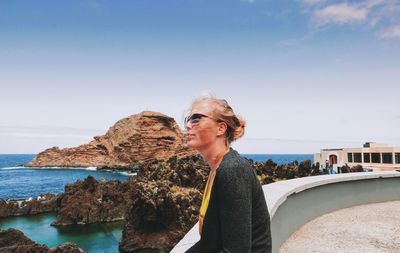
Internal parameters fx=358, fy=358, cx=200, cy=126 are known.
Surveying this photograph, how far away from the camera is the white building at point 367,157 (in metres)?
51.1

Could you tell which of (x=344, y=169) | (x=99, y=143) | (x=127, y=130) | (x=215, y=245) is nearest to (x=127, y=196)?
(x=344, y=169)

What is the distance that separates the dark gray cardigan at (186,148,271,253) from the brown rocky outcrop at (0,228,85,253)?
1270 cm

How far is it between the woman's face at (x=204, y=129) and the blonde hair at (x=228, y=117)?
0.03m

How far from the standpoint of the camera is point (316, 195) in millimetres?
7371

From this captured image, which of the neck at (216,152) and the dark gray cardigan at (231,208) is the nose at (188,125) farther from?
the dark gray cardigan at (231,208)

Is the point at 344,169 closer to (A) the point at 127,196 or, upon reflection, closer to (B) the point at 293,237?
(A) the point at 127,196

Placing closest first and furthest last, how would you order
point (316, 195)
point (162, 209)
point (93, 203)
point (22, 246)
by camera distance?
point (316, 195) < point (22, 246) < point (162, 209) < point (93, 203)

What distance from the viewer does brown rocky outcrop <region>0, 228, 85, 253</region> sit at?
501 inches

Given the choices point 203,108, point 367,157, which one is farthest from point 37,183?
point 203,108

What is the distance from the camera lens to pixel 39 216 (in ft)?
113

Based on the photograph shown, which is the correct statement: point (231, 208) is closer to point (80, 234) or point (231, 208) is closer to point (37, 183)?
point (80, 234)

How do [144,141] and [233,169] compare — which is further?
[144,141]

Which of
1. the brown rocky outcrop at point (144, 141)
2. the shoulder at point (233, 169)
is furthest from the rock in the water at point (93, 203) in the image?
the brown rocky outcrop at point (144, 141)

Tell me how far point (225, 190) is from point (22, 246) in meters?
13.6
